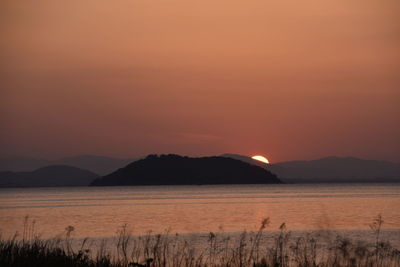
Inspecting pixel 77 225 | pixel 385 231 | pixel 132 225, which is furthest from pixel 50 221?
pixel 385 231

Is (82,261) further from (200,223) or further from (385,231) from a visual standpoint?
(200,223)

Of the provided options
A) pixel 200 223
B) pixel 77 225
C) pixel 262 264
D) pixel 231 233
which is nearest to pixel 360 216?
pixel 200 223

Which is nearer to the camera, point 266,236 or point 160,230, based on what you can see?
point 266,236

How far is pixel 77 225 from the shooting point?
6050 cm

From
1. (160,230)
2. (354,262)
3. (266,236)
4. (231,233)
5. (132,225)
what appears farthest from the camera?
(132,225)

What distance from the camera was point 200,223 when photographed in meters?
61.5

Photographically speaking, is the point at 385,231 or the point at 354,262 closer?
the point at 354,262

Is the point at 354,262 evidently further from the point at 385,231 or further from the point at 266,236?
the point at 385,231

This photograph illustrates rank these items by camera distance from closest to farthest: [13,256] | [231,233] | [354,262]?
1. [354,262]
2. [13,256]
3. [231,233]

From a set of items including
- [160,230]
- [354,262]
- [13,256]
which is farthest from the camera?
[160,230]

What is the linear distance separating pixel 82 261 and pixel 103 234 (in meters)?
29.5

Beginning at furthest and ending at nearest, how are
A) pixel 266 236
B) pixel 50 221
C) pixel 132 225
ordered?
1. pixel 50 221
2. pixel 132 225
3. pixel 266 236

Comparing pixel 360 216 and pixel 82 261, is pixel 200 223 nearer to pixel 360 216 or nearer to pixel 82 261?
pixel 360 216

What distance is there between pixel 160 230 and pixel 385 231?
18.4 metres
